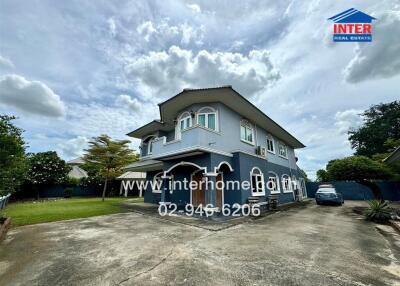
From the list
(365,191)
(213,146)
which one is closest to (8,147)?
(213,146)

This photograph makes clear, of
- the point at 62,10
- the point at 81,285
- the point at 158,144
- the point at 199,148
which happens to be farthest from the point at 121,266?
the point at 62,10

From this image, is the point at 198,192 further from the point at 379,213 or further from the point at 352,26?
the point at 352,26

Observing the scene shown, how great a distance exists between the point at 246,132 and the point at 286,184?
28.7 ft

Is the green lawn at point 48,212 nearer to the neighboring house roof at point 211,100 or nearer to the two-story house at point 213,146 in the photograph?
Answer: the two-story house at point 213,146

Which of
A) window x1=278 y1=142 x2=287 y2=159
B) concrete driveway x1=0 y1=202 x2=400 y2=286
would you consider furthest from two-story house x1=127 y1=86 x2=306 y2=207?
window x1=278 y1=142 x2=287 y2=159

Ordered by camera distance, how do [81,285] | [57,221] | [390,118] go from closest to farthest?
[81,285], [57,221], [390,118]

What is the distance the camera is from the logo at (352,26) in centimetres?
878

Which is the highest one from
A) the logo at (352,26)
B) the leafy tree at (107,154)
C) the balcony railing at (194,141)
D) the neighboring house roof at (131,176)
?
the logo at (352,26)

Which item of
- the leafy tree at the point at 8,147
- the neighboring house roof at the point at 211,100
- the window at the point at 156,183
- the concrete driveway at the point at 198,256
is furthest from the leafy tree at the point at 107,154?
the concrete driveway at the point at 198,256

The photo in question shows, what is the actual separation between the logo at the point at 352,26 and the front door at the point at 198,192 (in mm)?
10019

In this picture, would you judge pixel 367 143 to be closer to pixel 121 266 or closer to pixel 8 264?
pixel 121 266

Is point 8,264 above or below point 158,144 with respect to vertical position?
below

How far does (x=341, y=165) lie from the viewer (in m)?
11.3

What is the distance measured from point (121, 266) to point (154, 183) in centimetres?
→ 1297
